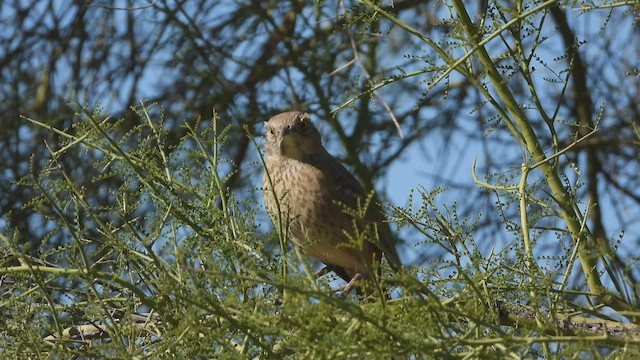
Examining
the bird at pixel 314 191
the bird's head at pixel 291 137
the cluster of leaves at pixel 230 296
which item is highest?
the bird's head at pixel 291 137

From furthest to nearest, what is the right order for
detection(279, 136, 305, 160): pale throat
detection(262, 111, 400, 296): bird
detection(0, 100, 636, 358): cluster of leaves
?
detection(279, 136, 305, 160): pale throat
detection(262, 111, 400, 296): bird
detection(0, 100, 636, 358): cluster of leaves

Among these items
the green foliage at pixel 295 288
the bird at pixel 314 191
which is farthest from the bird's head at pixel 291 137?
the green foliage at pixel 295 288

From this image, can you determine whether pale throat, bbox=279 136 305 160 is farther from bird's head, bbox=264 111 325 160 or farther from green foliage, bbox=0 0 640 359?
green foliage, bbox=0 0 640 359

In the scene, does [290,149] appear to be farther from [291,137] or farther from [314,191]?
[314,191]

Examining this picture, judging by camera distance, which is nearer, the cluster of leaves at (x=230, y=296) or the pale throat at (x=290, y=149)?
the cluster of leaves at (x=230, y=296)

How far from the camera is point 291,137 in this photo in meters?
5.62

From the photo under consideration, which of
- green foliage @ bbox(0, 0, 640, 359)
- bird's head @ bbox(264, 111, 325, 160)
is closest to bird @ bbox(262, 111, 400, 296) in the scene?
bird's head @ bbox(264, 111, 325, 160)

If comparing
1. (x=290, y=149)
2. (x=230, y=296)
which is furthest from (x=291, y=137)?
(x=230, y=296)

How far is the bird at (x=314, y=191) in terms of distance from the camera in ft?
17.1

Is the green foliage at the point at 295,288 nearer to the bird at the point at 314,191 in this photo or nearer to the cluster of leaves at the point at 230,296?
the cluster of leaves at the point at 230,296

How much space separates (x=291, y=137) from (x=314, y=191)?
1.28ft

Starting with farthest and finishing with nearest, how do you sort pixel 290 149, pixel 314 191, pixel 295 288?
pixel 290 149 < pixel 314 191 < pixel 295 288

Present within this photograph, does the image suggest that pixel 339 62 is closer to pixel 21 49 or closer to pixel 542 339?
pixel 21 49

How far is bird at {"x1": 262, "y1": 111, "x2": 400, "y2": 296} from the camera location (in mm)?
5203
